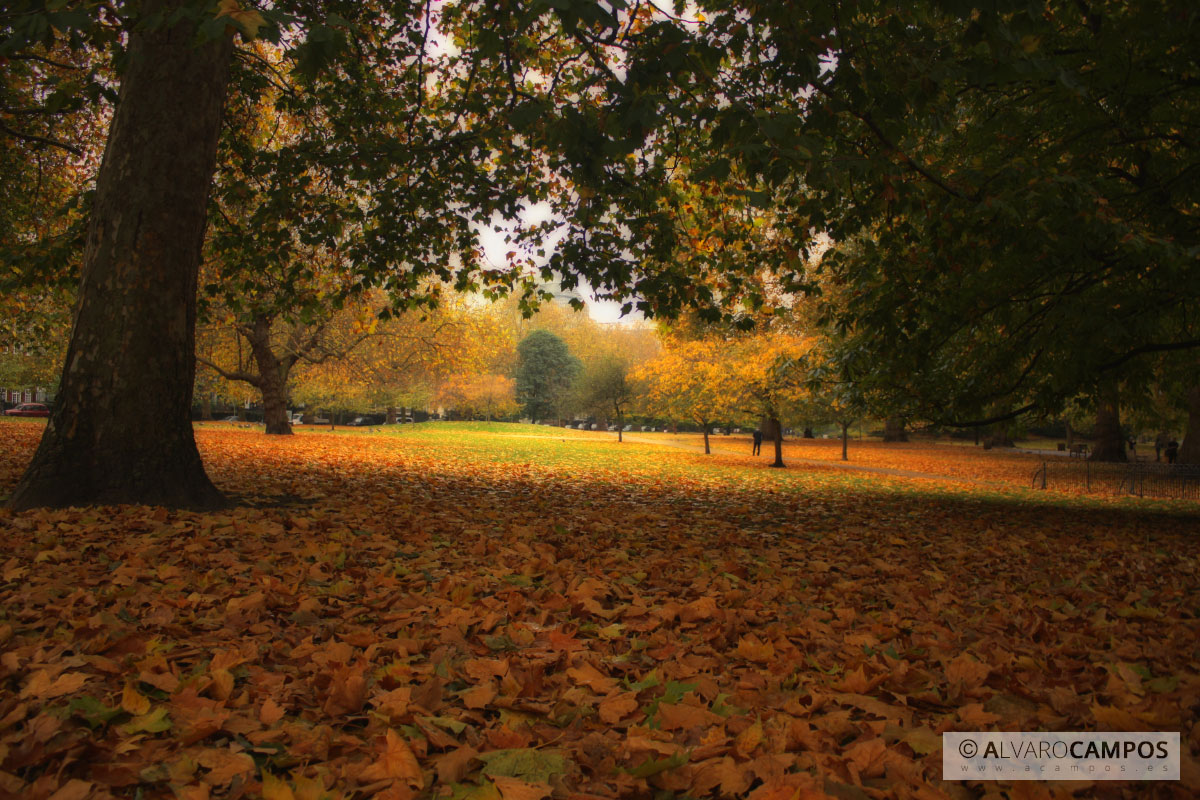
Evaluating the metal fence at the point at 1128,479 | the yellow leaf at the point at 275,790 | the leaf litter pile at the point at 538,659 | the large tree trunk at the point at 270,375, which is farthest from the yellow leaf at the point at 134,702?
the large tree trunk at the point at 270,375

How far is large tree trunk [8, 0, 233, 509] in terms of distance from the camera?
5039 millimetres

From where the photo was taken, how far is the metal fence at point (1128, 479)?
12750mm

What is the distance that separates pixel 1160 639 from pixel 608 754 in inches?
120

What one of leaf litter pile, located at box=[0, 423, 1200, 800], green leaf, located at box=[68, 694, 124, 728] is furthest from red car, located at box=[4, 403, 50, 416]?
green leaf, located at box=[68, 694, 124, 728]

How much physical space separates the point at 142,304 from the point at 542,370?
56795 mm

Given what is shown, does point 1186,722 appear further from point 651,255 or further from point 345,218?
point 345,218

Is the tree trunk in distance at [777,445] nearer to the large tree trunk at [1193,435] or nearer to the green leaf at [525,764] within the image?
the large tree trunk at [1193,435]

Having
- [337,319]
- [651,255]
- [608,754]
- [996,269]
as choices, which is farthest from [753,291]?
[337,319]

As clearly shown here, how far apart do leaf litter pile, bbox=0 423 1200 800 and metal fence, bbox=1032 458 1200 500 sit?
9957 mm

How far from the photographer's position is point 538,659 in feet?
8.16

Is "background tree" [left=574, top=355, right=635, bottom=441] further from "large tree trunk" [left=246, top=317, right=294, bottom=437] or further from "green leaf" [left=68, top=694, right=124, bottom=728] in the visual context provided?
"green leaf" [left=68, top=694, right=124, bottom=728]

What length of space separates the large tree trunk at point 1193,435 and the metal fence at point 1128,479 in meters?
5.42

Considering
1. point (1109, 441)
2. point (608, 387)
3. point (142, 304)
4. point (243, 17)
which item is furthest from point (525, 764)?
point (608, 387)

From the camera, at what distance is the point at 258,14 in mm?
2891
